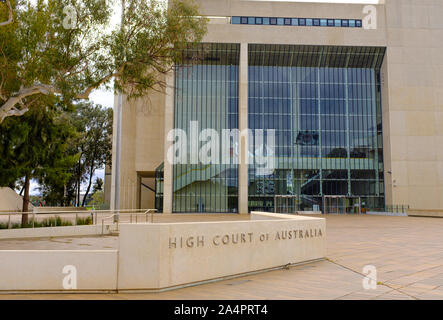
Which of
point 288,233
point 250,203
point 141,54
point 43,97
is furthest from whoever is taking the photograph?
point 250,203

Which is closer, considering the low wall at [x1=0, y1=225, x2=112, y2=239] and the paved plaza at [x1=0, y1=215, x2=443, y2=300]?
the paved plaza at [x1=0, y1=215, x2=443, y2=300]

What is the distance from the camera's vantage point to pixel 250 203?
3519 cm

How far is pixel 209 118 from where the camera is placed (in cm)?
3591

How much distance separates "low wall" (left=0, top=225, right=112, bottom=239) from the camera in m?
14.2

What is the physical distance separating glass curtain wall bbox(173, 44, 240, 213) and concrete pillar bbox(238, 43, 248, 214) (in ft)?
3.04

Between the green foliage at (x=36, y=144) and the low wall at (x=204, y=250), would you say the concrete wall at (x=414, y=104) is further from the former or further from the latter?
the low wall at (x=204, y=250)

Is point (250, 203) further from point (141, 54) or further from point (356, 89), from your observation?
point (141, 54)

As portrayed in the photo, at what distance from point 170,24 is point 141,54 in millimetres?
1711

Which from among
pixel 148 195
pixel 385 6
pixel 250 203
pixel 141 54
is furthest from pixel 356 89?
pixel 141 54

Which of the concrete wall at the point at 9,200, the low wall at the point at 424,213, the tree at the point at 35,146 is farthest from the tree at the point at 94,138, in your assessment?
the low wall at the point at 424,213
